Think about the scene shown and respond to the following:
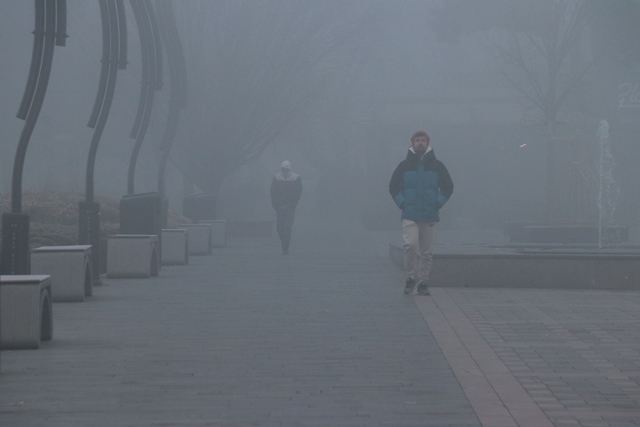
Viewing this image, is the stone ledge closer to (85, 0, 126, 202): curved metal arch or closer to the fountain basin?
(85, 0, 126, 202): curved metal arch

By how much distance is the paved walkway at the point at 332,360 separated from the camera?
6109 mm

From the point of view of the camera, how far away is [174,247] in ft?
59.1

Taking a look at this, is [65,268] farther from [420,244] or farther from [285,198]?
[285,198]

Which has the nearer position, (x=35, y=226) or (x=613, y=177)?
(x=35, y=226)

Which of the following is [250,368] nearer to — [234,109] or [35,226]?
[35,226]

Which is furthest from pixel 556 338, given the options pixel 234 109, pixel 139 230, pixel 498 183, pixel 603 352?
pixel 498 183

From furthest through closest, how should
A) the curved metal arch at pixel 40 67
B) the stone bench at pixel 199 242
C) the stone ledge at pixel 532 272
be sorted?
the stone bench at pixel 199 242 → the stone ledge at pixel 532 272 → the curved metal arch at pixel 40 67

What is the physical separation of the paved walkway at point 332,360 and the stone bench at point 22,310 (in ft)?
0.34

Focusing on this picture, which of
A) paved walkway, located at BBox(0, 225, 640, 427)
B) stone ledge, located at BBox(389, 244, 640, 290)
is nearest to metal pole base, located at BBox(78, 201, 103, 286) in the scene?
paved walkway, located at BBox(0, 225, 640, 427)

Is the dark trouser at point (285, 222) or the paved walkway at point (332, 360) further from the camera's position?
the dark trouser at point (285, 222)

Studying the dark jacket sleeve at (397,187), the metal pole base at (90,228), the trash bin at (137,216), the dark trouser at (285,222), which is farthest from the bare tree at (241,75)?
the dark jacket sleeve at (397,187)

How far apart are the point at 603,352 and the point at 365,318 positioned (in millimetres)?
2605

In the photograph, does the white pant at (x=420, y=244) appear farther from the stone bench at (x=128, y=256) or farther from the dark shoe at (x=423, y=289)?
the stone bench at (x=128, y=256)

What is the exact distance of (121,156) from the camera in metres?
44.1
